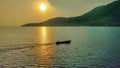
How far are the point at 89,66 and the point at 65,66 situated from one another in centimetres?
669

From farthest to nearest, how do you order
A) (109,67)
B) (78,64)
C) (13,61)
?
(13,61), (78,64), (109,67)

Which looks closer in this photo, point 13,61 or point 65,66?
point 65,66

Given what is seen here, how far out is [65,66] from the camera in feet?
249

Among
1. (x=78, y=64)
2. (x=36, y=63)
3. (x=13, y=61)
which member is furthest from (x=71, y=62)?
(x=13, y=61)

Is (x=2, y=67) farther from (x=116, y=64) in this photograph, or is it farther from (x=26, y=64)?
(x=116, y=64)

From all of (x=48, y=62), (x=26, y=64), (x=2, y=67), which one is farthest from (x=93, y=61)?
(x=2, y=67)

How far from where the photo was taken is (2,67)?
2916 inches

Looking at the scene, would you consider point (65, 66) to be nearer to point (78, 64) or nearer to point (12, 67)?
point (78, 64)

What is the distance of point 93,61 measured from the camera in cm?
8344

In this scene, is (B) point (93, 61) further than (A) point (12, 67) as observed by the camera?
Yes

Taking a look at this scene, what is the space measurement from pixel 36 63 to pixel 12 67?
893 cm

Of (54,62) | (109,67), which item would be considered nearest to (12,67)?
(54,62)

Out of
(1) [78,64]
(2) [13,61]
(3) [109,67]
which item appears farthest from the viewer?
(2) [13,61]

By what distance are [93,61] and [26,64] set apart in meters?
20.5
